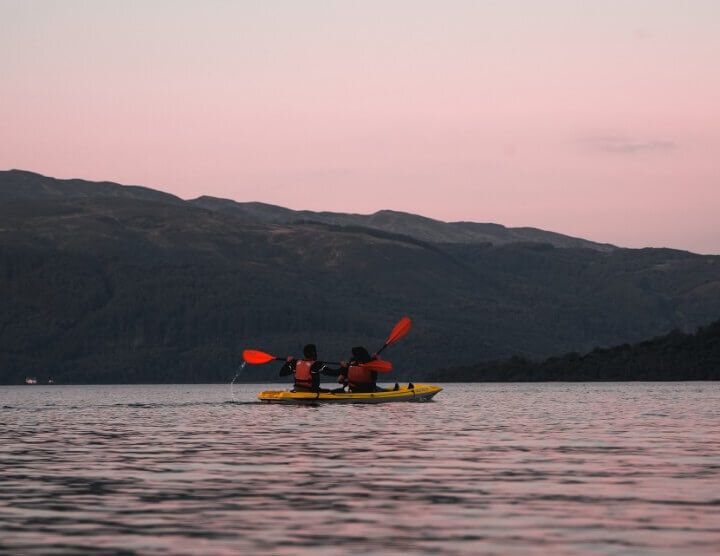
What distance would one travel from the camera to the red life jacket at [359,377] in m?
72.6

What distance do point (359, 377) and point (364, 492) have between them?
149ft

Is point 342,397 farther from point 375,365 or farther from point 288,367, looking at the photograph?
point 288,367

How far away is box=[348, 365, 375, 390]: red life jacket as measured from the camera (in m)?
72.6

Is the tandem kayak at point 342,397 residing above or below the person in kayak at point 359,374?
below

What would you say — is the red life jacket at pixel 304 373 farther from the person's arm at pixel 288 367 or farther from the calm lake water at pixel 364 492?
the calm lake water at pixel 364 492

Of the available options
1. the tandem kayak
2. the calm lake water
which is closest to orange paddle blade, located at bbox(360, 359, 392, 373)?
the tandem kayak

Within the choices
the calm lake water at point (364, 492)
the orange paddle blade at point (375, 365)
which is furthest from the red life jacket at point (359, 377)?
the calm lake water at point (364, 492)

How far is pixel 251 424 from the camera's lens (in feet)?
192

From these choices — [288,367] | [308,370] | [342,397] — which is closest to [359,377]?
[342,397]

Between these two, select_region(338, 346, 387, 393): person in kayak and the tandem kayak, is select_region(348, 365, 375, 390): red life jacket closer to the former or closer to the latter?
select_region(338, 346, 387, 393): person in kayak

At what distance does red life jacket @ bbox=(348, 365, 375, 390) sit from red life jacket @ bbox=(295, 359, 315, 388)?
2200 mm

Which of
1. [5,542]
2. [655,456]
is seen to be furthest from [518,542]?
[655,456]

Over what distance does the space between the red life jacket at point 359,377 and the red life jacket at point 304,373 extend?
86.6 inches

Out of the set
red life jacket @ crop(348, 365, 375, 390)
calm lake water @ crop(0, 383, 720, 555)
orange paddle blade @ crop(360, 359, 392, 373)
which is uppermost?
orange paddle blade @ crop(360, 359, 392, 373)
